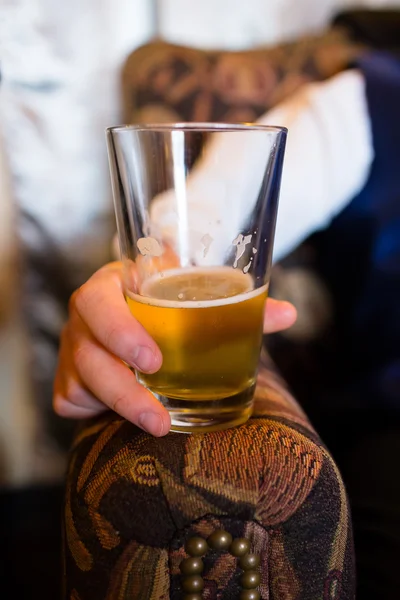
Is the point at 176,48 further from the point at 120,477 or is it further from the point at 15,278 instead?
the point at 120,477

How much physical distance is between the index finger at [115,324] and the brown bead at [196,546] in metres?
0.12

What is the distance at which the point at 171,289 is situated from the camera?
0.43 metres

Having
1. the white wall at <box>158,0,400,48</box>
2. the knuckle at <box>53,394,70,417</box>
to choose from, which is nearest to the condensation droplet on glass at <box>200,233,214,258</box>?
the knuckle at <box>53,394,70,417</box>

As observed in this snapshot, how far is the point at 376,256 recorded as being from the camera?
764mm

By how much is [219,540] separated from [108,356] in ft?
0.57

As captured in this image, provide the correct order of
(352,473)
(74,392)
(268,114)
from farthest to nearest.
→ 1. (268,114)
2. (352,473)
3. (74,392)

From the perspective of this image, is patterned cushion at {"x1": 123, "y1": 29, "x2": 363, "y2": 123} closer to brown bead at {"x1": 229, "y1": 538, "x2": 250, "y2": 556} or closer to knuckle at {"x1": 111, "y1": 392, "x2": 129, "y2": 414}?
knuckle at {"x1": 111, "y1": 392, "x2": 129, "y2": 414}

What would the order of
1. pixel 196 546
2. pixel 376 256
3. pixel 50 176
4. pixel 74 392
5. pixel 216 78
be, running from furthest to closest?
pixel 50 176 → pixel 216 78 → pixel 376 256 → pixel 74 392 → pixel 196 546

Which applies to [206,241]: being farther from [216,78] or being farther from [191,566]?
[216,78]

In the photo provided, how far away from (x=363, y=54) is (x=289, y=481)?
0.74 meters

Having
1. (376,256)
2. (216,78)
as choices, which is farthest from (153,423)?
(216,78)

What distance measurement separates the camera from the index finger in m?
0.41

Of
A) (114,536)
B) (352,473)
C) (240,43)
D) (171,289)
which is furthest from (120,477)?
(240,43)

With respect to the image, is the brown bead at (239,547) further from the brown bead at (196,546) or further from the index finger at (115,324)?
the index finger at (115,324)
